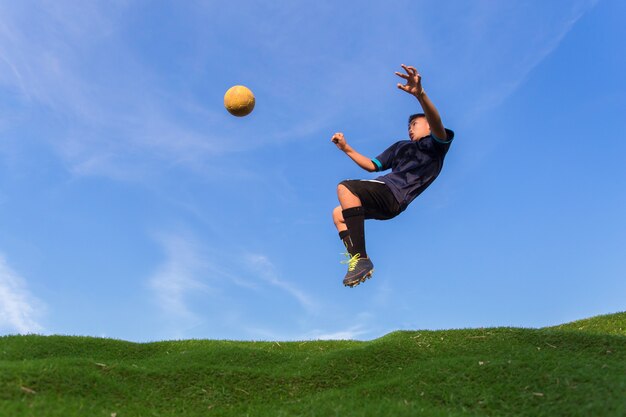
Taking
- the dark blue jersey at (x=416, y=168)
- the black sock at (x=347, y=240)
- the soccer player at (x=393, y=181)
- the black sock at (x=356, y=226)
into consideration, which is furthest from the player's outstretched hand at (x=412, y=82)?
the black sock at (x=347, y=240)

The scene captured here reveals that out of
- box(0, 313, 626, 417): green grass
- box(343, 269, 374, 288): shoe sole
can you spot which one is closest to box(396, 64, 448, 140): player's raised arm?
box(343, 269, 374, 288): shoe sole

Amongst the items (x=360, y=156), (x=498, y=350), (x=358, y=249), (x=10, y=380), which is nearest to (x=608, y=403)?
(x=498, y=350)

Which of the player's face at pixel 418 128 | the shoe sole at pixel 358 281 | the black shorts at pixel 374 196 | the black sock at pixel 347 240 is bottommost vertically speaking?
the shoe sole at pixel 358 281

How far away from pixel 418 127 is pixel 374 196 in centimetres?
140

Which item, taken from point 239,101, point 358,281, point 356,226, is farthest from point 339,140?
point 358,281

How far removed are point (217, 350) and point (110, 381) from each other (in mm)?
2423

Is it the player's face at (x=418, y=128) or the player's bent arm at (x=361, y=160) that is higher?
the player's face at (x=418, y=128)

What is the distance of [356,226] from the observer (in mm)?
8219

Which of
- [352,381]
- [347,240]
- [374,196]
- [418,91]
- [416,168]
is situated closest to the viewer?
[418,91]

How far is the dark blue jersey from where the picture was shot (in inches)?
333

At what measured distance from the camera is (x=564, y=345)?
942 centimetres

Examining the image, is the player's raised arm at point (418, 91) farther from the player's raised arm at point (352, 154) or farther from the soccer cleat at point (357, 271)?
the soccer cleat at point (357, 271)

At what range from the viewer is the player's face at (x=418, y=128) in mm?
8867

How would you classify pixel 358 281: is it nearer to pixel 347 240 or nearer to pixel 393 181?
pixel 347 240
